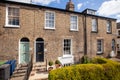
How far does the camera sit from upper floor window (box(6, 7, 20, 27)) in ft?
37.6

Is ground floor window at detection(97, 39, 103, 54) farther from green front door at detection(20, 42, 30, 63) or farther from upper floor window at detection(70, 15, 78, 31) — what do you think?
green front door at detection(20, 42, 30, 63)

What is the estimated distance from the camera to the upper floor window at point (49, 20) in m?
13.3

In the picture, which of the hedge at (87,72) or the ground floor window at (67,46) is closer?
the hedge at (87,72)

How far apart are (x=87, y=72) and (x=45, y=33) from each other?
7.73 m

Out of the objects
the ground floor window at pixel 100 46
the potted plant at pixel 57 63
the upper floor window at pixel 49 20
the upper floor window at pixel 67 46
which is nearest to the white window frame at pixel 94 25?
the ground floor window at pixel 100 46

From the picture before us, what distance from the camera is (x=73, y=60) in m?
14.8

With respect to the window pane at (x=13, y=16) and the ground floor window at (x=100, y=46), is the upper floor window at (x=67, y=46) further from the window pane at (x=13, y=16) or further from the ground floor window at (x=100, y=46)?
the window pane at (x=13, y=16)

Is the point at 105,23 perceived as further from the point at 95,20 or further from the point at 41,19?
the point at 41,19

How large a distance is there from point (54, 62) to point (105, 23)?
453 inches

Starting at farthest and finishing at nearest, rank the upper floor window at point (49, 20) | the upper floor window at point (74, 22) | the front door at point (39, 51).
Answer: the upper floor window at point (74, 22), the upper floor window at point (49, 20), the front door at point (39, 51)

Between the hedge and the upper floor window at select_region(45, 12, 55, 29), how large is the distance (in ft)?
25.6

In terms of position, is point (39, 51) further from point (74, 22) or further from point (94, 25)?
point (94, 25)

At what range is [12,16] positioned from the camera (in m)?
11.7

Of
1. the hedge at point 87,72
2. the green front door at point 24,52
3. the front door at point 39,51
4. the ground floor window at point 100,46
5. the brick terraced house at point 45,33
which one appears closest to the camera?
the hedge at point 87,72
